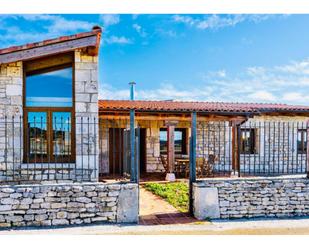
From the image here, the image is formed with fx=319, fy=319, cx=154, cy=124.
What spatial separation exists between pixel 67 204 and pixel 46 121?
7.83ft

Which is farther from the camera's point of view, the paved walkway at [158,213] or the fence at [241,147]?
the fence at [241,147]

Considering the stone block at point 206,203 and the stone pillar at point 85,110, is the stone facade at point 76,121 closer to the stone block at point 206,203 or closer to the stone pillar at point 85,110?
the stone pillar at point 85,110

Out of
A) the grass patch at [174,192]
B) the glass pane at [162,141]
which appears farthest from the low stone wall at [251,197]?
the glass pane at [162,141]

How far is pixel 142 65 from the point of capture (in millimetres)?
18031

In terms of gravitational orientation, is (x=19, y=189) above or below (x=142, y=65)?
below

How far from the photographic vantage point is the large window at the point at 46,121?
7.41 m

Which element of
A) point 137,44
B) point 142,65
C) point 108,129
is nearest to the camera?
point 108,129

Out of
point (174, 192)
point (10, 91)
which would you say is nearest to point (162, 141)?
point (174, 192)

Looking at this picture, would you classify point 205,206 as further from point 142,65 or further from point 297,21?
point 142,65

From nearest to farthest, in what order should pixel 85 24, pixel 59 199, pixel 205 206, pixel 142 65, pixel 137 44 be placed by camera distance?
pixel 59 199, pixel 205 206, pixel 85 24, pixel 137 44, pixel 142 65

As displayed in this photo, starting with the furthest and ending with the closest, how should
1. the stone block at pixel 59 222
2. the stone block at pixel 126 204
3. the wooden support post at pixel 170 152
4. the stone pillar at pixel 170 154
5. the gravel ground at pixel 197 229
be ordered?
the wooden support post at pixel 170 152 → the stone pillar at pixel 170 154 → the stone block at pixel 126 204 → the stone block at pixel 59 222 → the gravel ground at pixel 197 229

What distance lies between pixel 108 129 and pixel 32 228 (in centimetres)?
736

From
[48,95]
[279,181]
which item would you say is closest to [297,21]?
[279,181]

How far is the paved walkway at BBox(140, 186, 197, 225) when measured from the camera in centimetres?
617
